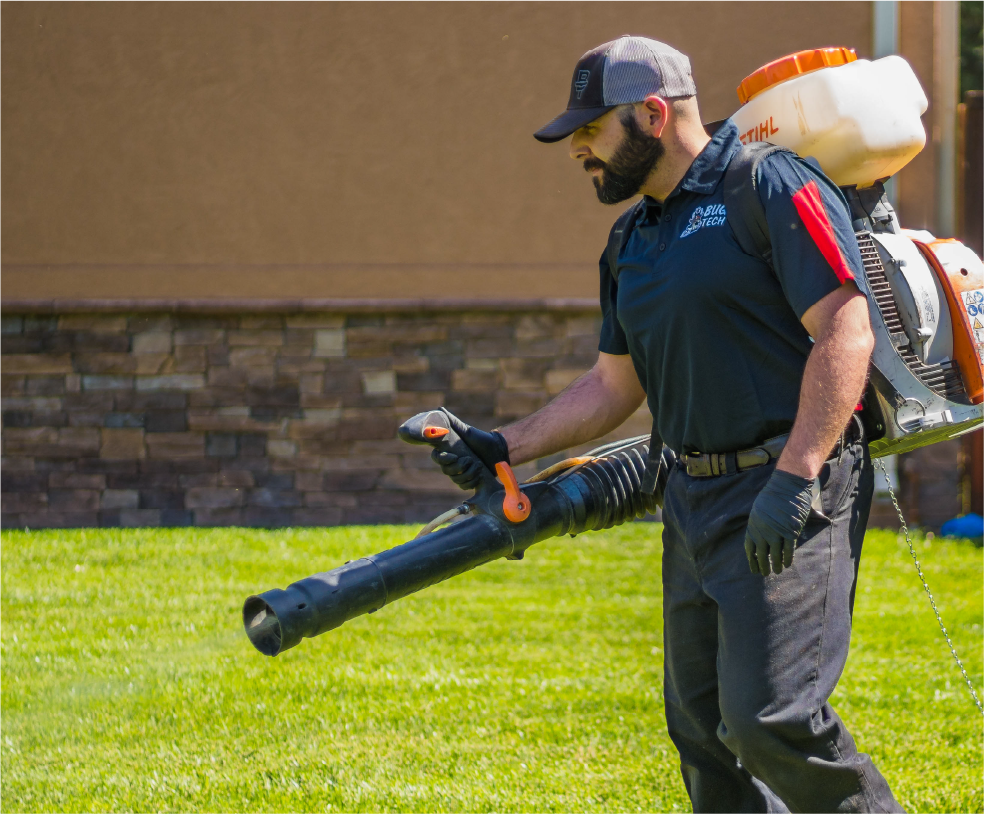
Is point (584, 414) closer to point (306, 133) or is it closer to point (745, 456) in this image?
point (745, 456)

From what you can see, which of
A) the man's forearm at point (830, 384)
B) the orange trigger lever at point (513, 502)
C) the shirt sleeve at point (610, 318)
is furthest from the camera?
the shirt sleeve at point (610, 318)

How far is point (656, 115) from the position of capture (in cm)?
285

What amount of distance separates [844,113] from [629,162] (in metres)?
0.55

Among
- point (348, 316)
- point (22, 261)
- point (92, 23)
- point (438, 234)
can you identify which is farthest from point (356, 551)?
point (92, 23)

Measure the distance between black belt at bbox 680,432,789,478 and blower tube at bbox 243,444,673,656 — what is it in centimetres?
36

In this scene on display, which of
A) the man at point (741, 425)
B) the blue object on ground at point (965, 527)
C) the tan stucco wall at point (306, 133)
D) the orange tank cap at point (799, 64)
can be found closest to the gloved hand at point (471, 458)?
the man at point (741, 425)

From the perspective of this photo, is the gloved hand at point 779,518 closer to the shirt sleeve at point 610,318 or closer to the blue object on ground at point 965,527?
the shirt sleeve at point 610,318

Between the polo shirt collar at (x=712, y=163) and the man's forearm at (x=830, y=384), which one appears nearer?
the man's forearm at (x=830, y=384)

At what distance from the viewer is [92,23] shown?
29.1ft

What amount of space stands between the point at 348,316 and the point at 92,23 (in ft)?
9.76

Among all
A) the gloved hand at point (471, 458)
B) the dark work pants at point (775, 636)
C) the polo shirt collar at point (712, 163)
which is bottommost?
the dark work pants at point (775, 636)

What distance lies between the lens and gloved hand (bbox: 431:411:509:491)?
307 centimetres

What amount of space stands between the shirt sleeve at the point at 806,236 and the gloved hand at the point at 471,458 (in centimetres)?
91

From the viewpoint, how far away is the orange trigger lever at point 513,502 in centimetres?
298
